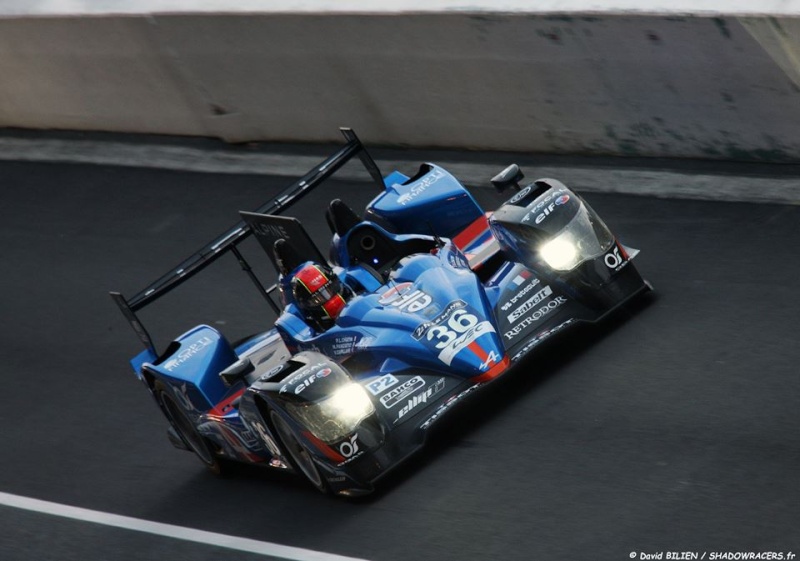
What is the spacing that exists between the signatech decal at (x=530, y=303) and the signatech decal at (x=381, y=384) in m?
0.91

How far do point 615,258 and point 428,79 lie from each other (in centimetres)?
443

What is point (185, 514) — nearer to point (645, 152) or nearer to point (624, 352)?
point (624, 352)

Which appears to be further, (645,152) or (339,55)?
(339,55)

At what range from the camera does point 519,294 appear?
856 centimetres

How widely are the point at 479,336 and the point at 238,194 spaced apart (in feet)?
21.2

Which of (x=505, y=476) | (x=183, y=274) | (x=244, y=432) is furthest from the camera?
(x=183, y=274)

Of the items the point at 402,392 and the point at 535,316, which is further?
the point at 535,316

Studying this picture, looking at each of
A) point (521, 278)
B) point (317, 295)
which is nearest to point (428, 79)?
point (521, 278)

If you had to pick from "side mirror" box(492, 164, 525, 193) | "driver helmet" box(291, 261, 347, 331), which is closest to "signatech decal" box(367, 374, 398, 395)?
"driver helmet" box(291, 261, 347, 331)

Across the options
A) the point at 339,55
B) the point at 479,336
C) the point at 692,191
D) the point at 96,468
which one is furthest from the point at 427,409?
the point at 339,55

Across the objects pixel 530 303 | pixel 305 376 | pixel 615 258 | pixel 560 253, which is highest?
pixel 305 376

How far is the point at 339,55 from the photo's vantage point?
13.3 meters

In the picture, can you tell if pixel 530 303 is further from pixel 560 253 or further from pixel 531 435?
pixel 531 435

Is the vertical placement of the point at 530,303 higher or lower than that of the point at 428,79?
lower
